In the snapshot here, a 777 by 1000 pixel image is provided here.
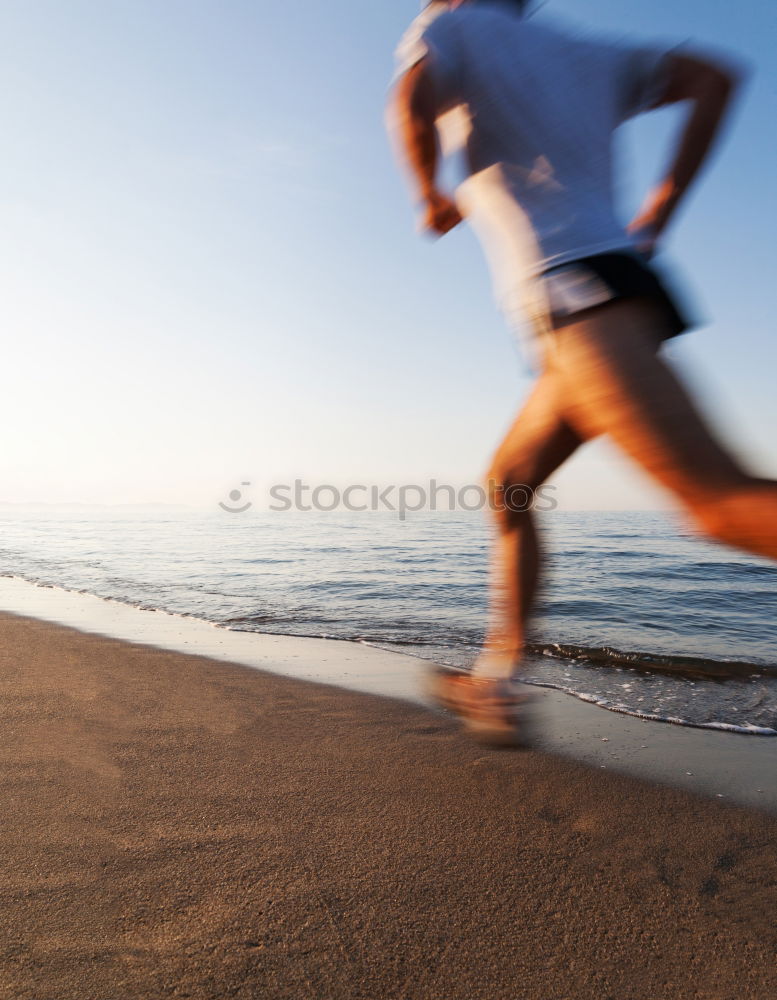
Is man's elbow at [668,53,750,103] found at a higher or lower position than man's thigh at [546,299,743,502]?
higher

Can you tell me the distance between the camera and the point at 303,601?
816cm

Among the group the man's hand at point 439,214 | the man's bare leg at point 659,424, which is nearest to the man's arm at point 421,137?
the man's hand at point 439,214

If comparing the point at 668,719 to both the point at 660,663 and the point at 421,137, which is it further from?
the point at 421,137

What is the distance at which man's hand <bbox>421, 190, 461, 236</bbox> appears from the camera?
1323 millimetres

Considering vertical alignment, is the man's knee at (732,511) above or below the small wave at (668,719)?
above

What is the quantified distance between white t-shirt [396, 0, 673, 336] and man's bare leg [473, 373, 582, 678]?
0.39 meters

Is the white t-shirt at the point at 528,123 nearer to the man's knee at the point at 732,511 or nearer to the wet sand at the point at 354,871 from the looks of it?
the man's knee at the point at 732,511

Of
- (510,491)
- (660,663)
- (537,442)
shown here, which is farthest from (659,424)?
(660,663)

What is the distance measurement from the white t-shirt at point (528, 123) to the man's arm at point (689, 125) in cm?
15

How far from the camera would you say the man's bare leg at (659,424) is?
99 cm

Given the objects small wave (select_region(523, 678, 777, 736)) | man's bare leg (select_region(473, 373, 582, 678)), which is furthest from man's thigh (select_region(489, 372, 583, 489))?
small wave (select_region(523, 678, 777, 736))

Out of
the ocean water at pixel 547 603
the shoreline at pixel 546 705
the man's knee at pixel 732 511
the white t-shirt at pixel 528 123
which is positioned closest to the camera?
the man's knee at pixel 732 511

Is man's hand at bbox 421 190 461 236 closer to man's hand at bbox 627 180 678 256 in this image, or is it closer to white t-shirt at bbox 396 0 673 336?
white t-shirt at bbox 396 0 673 336

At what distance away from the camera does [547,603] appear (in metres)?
8.43
